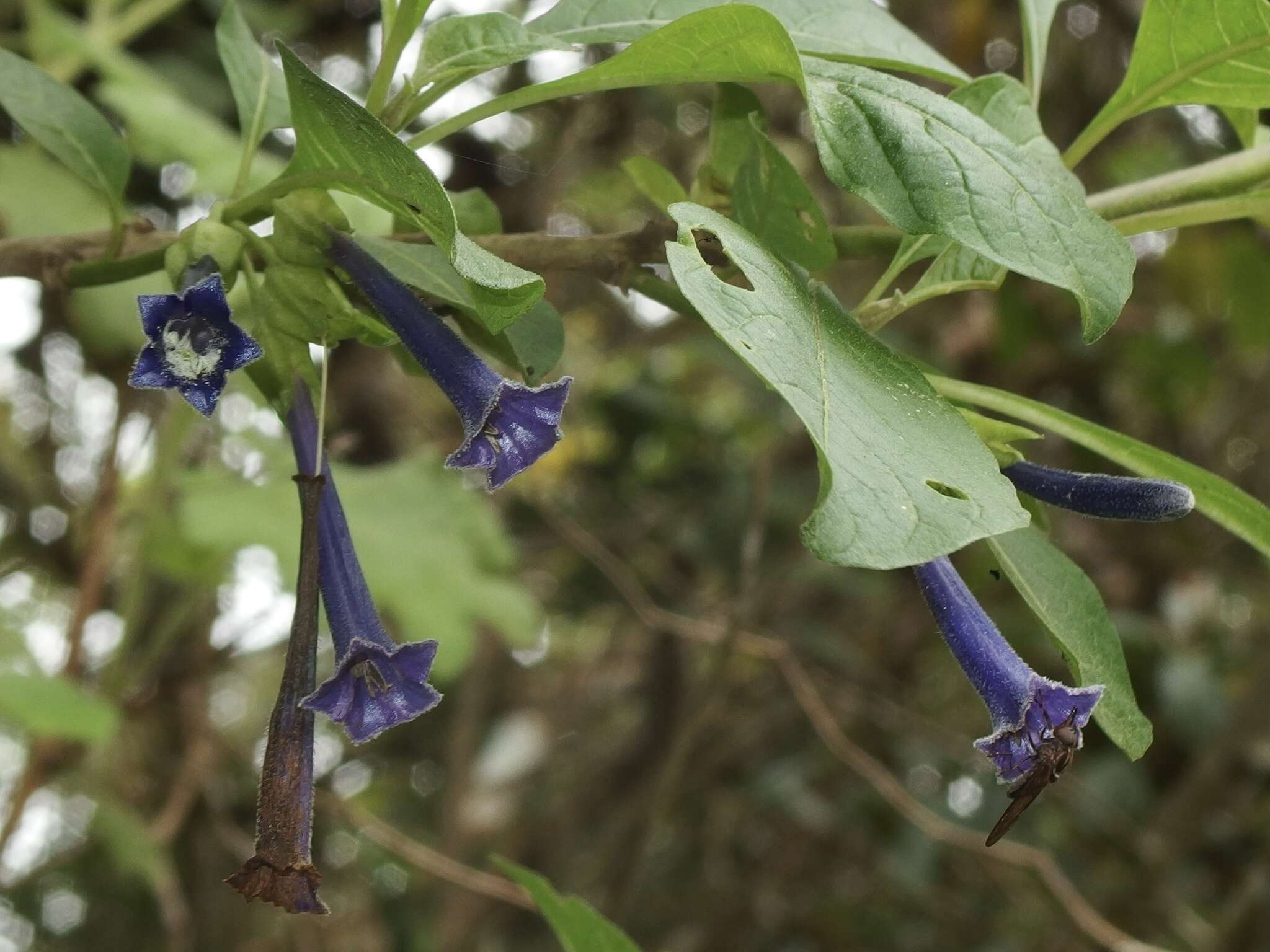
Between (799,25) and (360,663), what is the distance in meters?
0.50

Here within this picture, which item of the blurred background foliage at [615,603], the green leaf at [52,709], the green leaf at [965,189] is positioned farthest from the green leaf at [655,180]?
the green leaf at [52,709]

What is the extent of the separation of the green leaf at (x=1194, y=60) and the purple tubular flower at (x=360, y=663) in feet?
1.73

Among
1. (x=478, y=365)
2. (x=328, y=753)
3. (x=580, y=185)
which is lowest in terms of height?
(x=328, y=753)

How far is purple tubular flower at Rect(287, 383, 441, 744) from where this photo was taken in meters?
0.69

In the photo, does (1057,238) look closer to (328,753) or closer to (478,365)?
(478,365)

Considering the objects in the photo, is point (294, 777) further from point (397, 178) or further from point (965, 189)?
point (965, 189)

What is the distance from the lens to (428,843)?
319 cm

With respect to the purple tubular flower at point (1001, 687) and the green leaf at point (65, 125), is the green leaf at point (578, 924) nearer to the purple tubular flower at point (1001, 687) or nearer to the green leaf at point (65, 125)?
the purple tubular flower at point (1001, 687)

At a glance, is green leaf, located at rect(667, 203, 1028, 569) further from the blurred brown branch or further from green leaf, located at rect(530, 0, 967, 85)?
the blurred brown branch

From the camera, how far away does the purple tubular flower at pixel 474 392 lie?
2.20ft

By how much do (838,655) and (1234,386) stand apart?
1.18 metres

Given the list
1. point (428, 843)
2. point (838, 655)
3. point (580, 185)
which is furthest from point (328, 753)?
point (580, 185)

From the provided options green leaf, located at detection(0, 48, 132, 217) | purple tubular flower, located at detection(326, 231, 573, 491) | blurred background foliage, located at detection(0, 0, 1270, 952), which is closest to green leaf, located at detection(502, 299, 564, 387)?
purple tubular flower, located at detection(326, 231, 573, 491)

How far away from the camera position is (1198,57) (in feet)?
2.68
